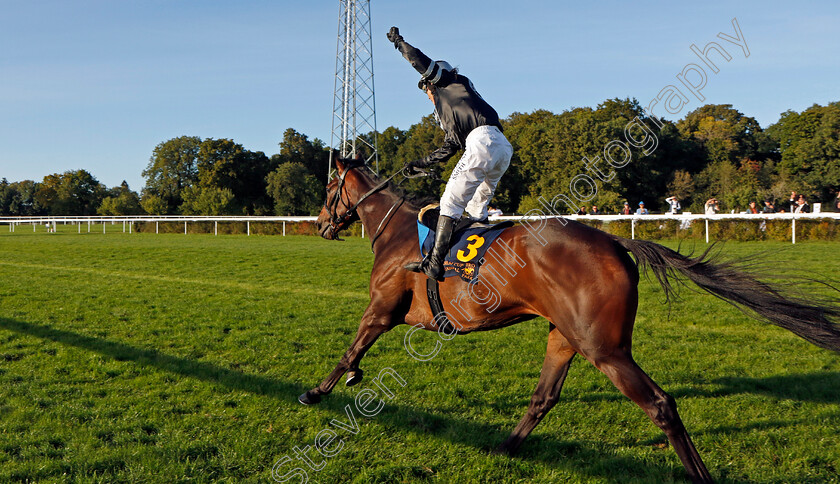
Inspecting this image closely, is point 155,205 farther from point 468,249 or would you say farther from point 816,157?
point 468,249

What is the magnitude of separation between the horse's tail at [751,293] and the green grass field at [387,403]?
31 cm

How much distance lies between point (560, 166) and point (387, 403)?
35.3 meters

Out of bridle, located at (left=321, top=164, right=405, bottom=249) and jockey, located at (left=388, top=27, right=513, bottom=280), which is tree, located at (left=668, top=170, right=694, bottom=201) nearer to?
bridle, located at (left=321, top=164, right=405, bottom=249)

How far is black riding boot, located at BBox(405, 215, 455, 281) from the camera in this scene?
3650 millimetres

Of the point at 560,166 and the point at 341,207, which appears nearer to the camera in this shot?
the point at 341,207

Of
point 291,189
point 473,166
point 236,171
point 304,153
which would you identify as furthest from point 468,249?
point 304,153

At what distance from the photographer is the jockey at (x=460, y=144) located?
3.70 meters

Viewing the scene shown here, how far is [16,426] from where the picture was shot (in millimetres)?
3814

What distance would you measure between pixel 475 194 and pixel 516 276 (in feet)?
3.02

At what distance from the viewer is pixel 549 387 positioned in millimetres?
3705

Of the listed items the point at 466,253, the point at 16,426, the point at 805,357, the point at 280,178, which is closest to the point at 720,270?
the point at 466,253

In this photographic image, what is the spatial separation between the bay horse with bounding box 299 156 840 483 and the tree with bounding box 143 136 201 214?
59341 millimetres

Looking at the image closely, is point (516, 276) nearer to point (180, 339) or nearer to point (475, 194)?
point (475, 194)

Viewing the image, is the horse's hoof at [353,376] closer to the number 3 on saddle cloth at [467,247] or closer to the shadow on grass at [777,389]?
the number 3 on saddle cloth at [467,247]
